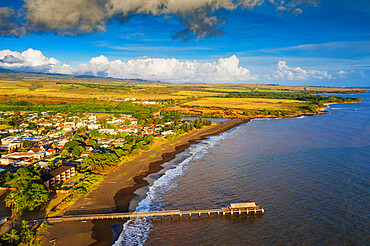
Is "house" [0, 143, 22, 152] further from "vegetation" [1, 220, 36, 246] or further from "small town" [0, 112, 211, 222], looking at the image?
"vegetation" [1, 220, 36, 246]

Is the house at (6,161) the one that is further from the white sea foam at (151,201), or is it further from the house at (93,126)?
the house at (93,126)

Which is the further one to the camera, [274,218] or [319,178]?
[319,178]

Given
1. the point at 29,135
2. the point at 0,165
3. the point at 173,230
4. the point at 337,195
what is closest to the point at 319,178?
the point at 337,195

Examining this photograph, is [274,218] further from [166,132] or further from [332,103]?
[332,103]

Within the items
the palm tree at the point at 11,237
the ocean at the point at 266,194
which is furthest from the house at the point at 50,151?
the palm tree at the point at 11,237

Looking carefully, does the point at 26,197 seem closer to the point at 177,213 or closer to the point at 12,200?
the point at 12,200

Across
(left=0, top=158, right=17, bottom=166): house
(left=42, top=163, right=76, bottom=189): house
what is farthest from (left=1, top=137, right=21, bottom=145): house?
(left=42, top=163, right=76, bottom=189): house
